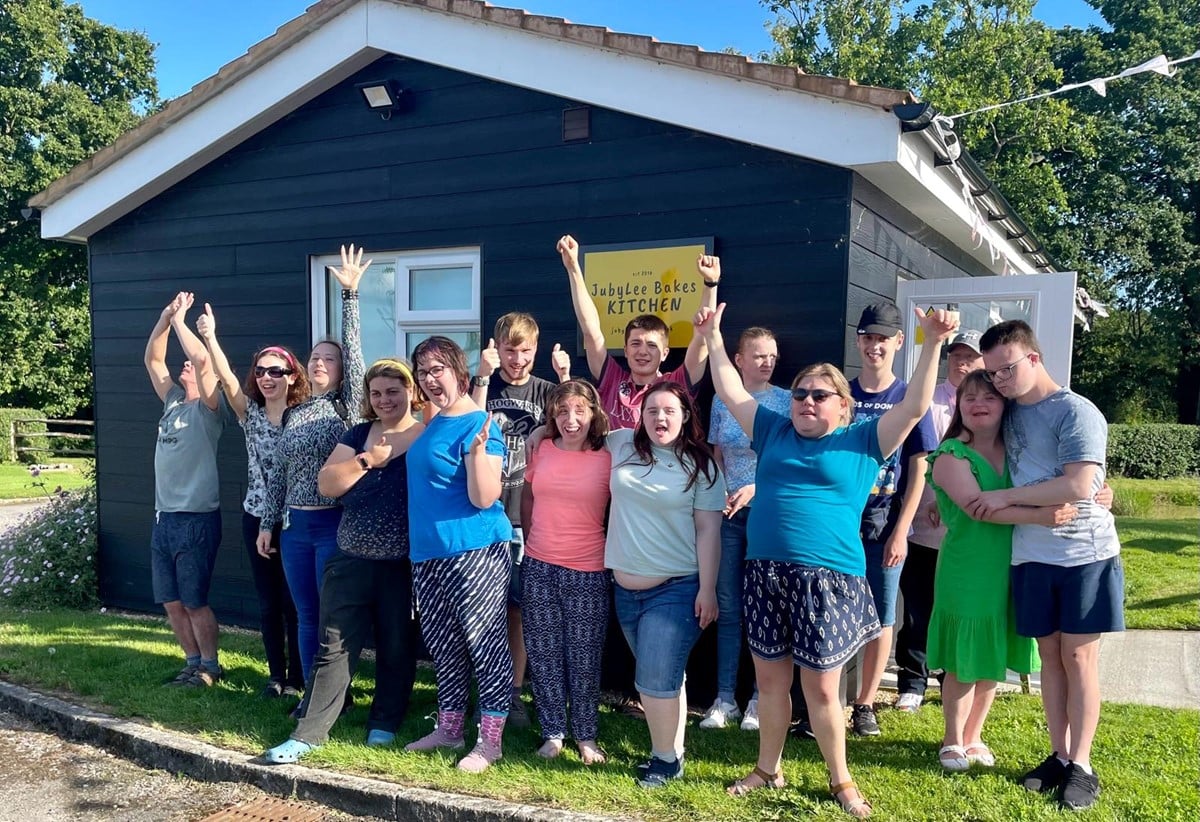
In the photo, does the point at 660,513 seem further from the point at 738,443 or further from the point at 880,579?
the point at 880,579

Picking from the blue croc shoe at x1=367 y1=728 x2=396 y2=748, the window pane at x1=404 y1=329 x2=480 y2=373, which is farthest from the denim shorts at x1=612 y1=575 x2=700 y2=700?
the window pane at x1=404 y1=329 x2=480 y2=373

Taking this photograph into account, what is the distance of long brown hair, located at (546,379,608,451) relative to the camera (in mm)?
3482

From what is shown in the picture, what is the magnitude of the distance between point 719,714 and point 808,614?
122cm

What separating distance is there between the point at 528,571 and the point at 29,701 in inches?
120

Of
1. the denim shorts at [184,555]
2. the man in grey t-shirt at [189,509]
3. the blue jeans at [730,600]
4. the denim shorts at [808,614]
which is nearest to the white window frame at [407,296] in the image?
the man in grey t-shirt at [189,509]

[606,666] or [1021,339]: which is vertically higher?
[1021,339]

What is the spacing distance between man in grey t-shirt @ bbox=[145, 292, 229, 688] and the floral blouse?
536 mm

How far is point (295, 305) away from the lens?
19.1ft

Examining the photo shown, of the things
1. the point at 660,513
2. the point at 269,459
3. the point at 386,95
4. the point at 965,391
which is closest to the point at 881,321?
the point at 965,391

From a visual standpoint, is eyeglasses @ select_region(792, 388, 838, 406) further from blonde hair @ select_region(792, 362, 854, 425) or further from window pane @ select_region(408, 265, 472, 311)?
window pane @ select_region(408, 265, 472, 311)

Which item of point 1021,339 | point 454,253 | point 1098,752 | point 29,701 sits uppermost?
point 454,253

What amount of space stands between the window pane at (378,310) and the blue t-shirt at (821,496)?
10.7 feet

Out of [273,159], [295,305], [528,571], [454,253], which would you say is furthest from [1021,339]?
[273,159]

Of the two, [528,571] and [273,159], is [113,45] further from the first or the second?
[528,571]
